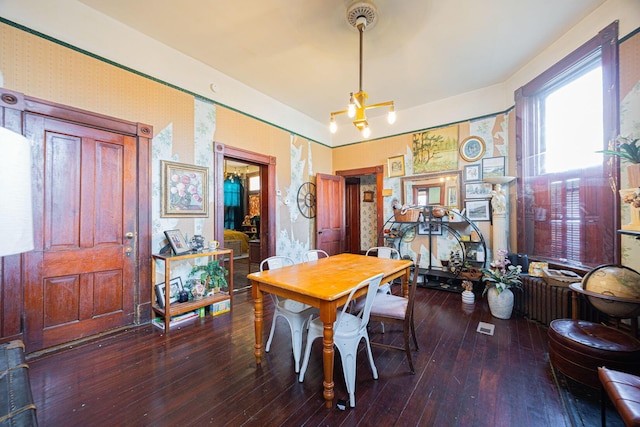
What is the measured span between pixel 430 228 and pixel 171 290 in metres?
3.92

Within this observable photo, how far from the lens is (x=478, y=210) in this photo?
4.08 meters

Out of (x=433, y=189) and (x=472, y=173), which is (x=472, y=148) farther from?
(x=433, y=189)

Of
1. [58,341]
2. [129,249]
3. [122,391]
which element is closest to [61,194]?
[129,249]

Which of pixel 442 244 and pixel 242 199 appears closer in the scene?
pixel 442 244

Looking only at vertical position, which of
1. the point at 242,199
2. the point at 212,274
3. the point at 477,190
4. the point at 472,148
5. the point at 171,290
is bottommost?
the point at 171,290

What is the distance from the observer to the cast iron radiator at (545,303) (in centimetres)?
243

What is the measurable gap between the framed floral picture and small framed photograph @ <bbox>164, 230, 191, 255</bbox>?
0.23m

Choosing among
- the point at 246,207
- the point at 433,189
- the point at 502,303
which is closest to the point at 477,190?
the point at 433,189

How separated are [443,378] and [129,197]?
3466 mm

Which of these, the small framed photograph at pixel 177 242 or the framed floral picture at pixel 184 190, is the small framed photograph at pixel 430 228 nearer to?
the framed floral picture at pixel 184 190

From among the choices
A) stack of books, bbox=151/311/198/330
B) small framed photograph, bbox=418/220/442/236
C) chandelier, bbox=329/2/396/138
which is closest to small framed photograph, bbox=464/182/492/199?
small framed photograph, bbox=418/220/442/236

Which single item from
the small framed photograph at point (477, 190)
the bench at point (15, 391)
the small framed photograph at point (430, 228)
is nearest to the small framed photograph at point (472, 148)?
the small framed photograph at point (477, 190)

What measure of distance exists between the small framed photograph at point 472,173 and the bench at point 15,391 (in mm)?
4933

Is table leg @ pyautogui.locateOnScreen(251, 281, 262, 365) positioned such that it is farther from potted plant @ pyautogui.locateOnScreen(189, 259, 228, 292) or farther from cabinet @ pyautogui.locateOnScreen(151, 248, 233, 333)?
potted plant @ pyautogui.locateOnScreen(189, 259, 228, 292)
